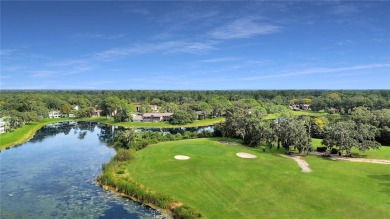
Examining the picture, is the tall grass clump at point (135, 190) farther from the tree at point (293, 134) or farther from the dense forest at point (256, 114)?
the dense forest at point (256, 114)

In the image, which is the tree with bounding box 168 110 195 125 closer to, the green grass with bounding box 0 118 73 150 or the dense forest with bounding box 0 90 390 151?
the dense forest with bounding box 0 90 390 151

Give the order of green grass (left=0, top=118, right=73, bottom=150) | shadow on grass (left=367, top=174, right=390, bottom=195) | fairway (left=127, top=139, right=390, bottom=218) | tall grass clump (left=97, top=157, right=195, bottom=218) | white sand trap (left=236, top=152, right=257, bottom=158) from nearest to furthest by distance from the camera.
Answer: fairway (left=127, top=139, right=390, bottom=218) → tall grass clump (left=97, top=157, right=195, bottom=218) → shadow on grass (left=367, top=174, right=390, bottom=195) → white sand trap (left=236, top=152, right=257, bottom=158) → green grass (left=0, top=118, right=73, bottom=150)

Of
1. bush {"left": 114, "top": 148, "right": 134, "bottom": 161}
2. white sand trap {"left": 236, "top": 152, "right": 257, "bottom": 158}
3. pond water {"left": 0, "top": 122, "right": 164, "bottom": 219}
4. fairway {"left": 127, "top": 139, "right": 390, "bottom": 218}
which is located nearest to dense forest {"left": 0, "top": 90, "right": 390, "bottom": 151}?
white sand trap {"left": 236, "top": 152, "right": 257, "bottom": 158}

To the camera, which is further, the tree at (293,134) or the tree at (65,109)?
the tree at (65,109)

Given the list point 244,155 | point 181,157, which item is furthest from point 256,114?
point 181,157

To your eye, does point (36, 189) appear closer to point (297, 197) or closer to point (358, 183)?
point (297, 197)

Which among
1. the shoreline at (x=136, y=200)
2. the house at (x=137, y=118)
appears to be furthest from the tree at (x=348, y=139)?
A: the house at (x=137, y=118)

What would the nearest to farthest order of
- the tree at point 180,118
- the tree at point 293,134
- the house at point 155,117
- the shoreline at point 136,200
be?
the shoreline at point 136,200 < the tree at point 293,134 < the tree at point 180,118 < the house at point 155,117
